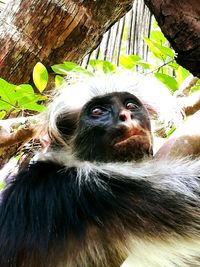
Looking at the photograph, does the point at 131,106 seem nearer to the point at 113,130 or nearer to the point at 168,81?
the point at 113,130

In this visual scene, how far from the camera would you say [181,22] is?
2047 mm

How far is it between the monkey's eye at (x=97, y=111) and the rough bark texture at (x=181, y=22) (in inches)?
30.8

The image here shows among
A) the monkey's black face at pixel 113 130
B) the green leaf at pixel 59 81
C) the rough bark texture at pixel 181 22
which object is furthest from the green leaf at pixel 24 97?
the rough bark texture at pixel 181 22

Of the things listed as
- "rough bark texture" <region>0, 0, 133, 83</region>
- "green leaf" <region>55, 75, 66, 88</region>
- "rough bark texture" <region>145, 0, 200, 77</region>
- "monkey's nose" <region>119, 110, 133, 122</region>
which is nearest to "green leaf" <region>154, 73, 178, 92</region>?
"rough bark texture" <region>0, 0, 133, 83</region>

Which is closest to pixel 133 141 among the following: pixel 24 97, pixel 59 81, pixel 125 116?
pixel 125 116

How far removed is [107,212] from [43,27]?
143cm

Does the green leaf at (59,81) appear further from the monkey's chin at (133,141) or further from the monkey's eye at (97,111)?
the monkey's chin at (133,141)

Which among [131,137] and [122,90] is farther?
[122,90]

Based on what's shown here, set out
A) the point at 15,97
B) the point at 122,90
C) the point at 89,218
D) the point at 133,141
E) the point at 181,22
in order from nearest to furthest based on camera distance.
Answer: the point at 181,22
the point at 89,218
the point at 133,141
the point at 15,97
the point at 122,90

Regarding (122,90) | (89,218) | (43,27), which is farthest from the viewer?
(43,27)

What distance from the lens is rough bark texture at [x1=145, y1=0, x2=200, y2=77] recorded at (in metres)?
2.04

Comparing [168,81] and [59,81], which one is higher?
[59,81]

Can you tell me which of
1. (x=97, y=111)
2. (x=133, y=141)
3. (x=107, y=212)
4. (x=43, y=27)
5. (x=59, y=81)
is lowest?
(x=107, y=212)

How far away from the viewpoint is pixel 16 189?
2.47 metres
